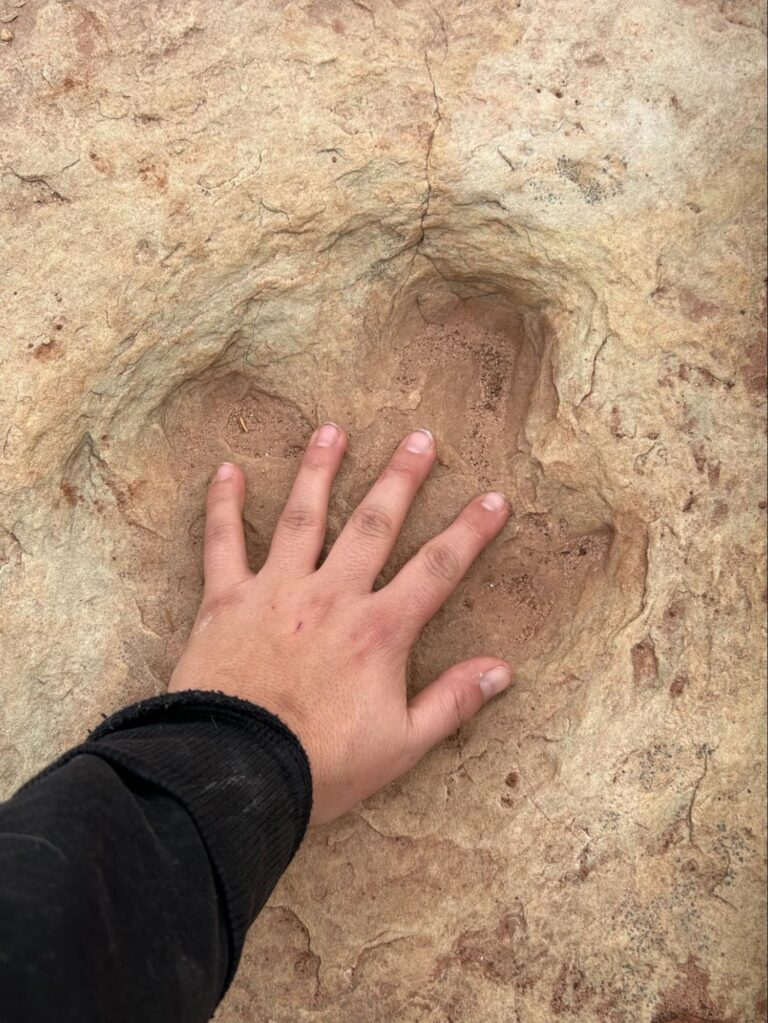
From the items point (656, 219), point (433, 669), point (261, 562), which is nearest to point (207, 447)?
point (261, 562)

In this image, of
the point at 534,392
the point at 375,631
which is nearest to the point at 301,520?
the point at 375,631

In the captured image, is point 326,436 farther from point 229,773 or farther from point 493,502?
point 229,773

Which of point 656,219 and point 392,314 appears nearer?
point 656,219

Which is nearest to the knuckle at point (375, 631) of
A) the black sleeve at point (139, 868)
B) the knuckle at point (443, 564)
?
the knuckle at point (443, 564)

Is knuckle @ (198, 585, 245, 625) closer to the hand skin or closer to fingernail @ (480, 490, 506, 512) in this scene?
the hand skin

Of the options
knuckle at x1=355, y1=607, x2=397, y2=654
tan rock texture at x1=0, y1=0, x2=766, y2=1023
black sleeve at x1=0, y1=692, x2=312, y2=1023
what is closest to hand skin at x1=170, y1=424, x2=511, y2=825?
knuckle at x1=355, y1=607, x2=397, y2=654

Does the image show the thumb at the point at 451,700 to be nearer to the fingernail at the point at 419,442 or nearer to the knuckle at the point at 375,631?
the knuckle at the point at 375,631

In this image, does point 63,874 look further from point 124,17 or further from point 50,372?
point 124,17
